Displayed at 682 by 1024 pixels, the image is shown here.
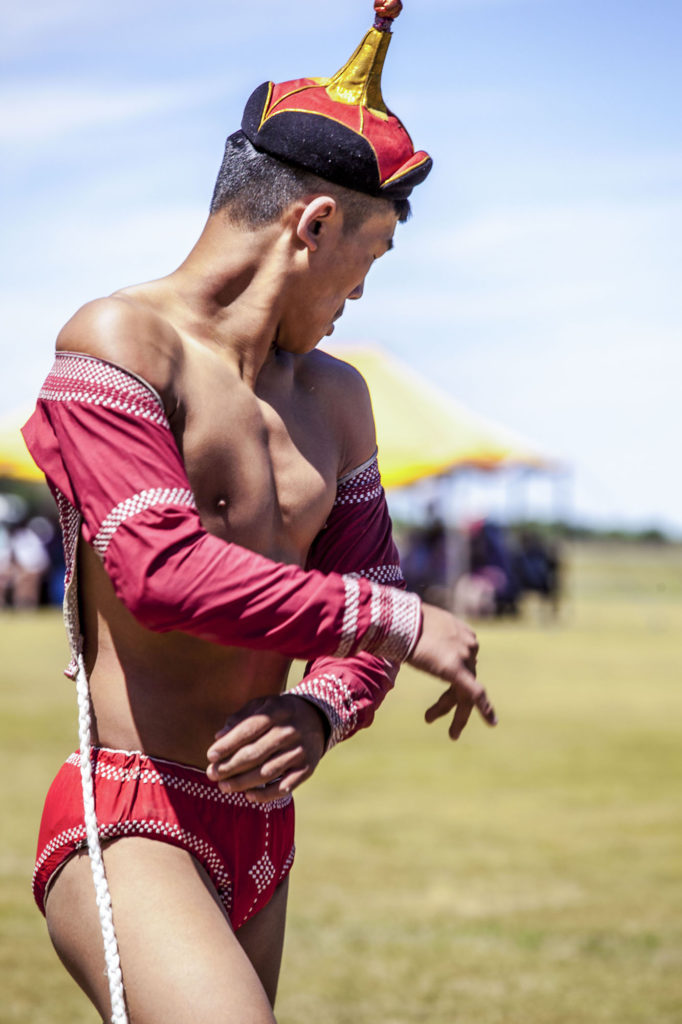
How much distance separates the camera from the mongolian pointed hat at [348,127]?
2.30 m

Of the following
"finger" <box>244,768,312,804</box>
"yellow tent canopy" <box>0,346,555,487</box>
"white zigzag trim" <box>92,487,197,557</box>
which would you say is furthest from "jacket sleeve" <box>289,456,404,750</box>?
"yellow tent canopy" <box>0,346,555,487</box>

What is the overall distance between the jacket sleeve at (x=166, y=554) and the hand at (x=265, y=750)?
0.52 ft

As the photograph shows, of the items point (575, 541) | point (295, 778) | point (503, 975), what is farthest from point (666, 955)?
point (575, 541)

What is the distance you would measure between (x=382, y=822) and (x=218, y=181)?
5847 millimetres

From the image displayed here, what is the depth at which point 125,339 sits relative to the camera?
6.93ft

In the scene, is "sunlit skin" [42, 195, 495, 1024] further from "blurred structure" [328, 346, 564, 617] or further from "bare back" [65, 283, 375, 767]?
"blurred structure" [328, 346, 564, 617]

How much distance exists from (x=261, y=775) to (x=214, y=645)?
1.04 feet

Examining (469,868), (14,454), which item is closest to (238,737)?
(469,868)

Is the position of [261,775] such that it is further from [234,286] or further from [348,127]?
[348,127]

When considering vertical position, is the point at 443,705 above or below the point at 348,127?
below

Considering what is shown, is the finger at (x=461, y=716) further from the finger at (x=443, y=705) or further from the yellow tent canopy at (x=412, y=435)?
the yellow tent canopy at (x=412, y=435)

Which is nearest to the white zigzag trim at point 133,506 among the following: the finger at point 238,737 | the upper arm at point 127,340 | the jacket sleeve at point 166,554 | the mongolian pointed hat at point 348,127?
the jacket sleeve at point 166,554

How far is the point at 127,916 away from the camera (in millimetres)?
2113

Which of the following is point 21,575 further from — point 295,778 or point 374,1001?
point 295,778
